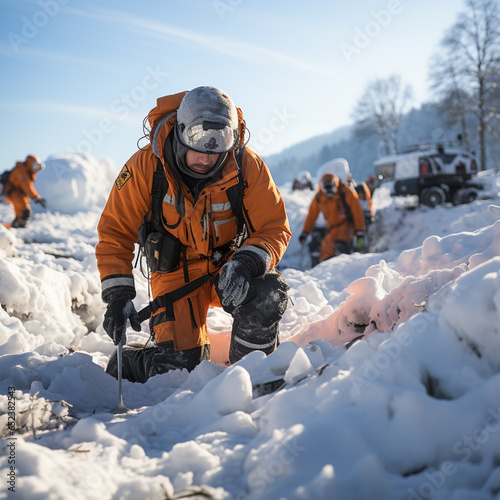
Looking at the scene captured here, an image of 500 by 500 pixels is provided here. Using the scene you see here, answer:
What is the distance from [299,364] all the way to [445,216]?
10854mm

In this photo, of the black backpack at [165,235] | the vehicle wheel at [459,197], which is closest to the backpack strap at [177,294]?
the black backpack at [165,235]

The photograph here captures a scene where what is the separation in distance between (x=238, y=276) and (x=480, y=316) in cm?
157

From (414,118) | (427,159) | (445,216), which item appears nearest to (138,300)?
(445,216)

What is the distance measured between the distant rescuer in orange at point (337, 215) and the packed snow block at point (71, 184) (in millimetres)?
10416

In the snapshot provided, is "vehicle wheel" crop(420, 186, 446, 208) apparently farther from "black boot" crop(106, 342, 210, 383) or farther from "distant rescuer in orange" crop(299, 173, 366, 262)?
"black boot" crop(106, 342, 210, 383)

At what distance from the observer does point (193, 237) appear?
3143 mm

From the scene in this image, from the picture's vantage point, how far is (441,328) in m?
1.54

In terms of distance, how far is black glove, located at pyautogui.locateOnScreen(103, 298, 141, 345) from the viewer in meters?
2.67

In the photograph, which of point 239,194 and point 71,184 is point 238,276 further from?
point 71,184

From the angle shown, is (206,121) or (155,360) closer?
(206,121)

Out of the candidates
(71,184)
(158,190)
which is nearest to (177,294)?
(158,190)

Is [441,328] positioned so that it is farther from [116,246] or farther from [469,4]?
[469,4]

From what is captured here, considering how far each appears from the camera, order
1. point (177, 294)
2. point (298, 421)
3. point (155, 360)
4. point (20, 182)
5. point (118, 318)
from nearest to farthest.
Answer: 1. point (298, 421)
2. point (118, 318)
3. point (155, 360)
4. point (177, 294)
5. point (20, 182)

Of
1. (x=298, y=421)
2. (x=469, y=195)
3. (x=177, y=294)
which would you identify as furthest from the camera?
(x=469, y=195)
